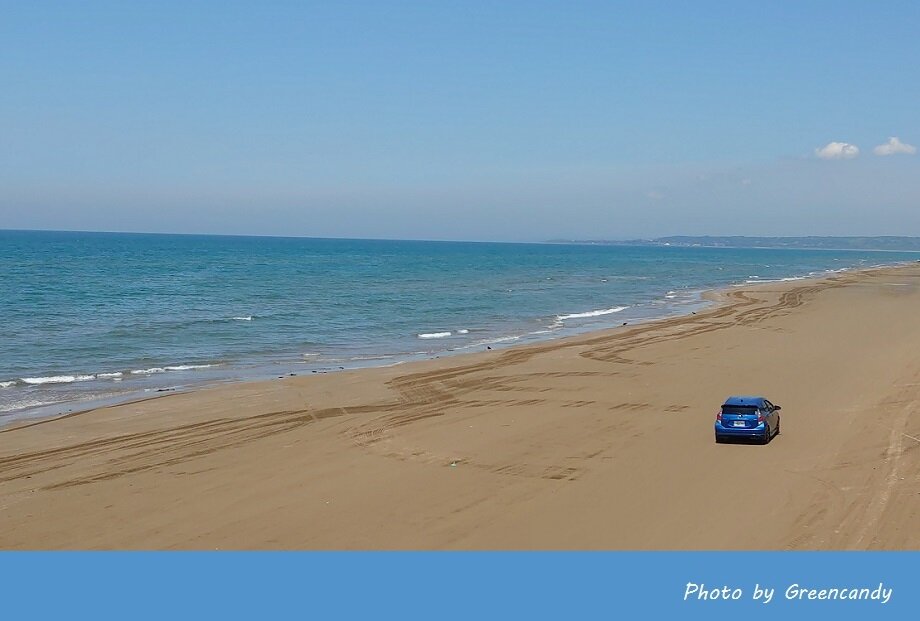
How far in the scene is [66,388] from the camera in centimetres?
2709

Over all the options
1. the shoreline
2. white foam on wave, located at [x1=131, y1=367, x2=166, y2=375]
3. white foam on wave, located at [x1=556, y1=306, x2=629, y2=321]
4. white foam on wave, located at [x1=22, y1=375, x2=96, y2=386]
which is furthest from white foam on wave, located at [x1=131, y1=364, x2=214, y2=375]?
white foam on wave, located at [x1=556, y1=306, x2=629, y2=321]

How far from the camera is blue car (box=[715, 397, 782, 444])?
19.3 m

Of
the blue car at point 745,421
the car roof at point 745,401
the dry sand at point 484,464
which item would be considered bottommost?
the dry sand at point 484,464

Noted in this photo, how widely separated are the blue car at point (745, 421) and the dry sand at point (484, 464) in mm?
365

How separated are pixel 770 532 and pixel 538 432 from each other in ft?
26.6

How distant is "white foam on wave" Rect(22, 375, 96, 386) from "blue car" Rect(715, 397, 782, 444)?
20.9 m

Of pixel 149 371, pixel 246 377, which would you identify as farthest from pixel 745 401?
pixel 149 371

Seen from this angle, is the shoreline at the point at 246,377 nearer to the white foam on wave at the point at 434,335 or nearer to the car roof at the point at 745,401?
the white foam on wave at the point at 434,335

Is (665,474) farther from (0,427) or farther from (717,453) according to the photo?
(0,427)

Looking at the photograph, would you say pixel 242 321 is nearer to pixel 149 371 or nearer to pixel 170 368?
pixel 170 368

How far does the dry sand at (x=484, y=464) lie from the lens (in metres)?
13.8

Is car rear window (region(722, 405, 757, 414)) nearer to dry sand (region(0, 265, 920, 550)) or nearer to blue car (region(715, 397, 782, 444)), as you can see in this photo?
blue car (region(715, 397, 782, 444))

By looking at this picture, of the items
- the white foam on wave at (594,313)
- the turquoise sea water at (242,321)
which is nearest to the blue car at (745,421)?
the turquoise sea water at (242,321)

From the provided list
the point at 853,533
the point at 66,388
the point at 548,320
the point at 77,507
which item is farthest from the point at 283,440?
the point at 548,320
